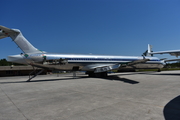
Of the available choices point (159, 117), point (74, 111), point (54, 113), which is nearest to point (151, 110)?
point (159, 117)

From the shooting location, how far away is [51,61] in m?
18.4

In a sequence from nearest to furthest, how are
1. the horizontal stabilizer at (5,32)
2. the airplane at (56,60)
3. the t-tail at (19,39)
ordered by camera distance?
1. the horizontal stabilizer at (5,32)
2. the t-tail at (19,39)
3. the airplane at (56,60)

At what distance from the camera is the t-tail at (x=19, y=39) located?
16316 mm

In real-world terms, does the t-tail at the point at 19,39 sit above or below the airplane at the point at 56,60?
above

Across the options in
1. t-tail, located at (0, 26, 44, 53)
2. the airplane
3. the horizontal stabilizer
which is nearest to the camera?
the horizontal stabilizer

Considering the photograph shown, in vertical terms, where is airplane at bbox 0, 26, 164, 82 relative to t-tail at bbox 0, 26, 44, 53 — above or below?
below

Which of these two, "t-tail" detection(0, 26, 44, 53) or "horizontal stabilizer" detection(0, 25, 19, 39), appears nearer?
"horizontal stabilizer" detection(0, 25, 19, 39)

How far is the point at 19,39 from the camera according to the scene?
55.9ft

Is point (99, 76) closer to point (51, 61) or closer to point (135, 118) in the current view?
point (51, 61)

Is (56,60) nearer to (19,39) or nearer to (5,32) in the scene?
(19,39)

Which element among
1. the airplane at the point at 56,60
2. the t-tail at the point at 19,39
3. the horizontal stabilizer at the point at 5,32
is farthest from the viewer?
the airplane at the point at 56,60

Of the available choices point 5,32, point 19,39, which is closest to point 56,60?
point 19,39

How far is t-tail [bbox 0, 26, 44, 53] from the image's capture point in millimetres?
16316

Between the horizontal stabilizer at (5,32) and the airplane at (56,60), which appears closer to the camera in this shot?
the horizontal stabilizer at (5,32)
